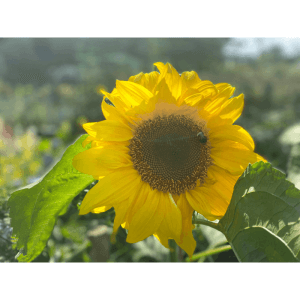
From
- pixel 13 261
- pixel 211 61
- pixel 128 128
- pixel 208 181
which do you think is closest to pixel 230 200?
pixel 208 181

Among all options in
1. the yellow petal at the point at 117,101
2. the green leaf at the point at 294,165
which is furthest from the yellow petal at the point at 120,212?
the green leaf at the point at 294,165

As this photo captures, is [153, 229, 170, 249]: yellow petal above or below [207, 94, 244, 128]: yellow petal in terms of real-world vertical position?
below

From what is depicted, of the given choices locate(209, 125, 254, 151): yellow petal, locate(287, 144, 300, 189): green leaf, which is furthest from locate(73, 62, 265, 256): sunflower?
locate(287, 144, 300, 189): green leaf

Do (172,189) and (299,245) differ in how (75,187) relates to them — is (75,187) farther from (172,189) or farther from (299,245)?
(299,245)

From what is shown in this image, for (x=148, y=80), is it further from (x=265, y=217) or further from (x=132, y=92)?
(x=265, y=217)

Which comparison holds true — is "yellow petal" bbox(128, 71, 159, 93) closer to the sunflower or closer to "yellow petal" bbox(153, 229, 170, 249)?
the sunflower

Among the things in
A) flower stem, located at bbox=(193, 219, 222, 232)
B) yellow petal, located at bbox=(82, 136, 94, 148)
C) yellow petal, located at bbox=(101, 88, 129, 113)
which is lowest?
flower stem, located at bbox=(193, 219, 222, 232)

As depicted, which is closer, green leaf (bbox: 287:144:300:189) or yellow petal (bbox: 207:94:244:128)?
yellow petal (bbox: 207:94:244:128)
